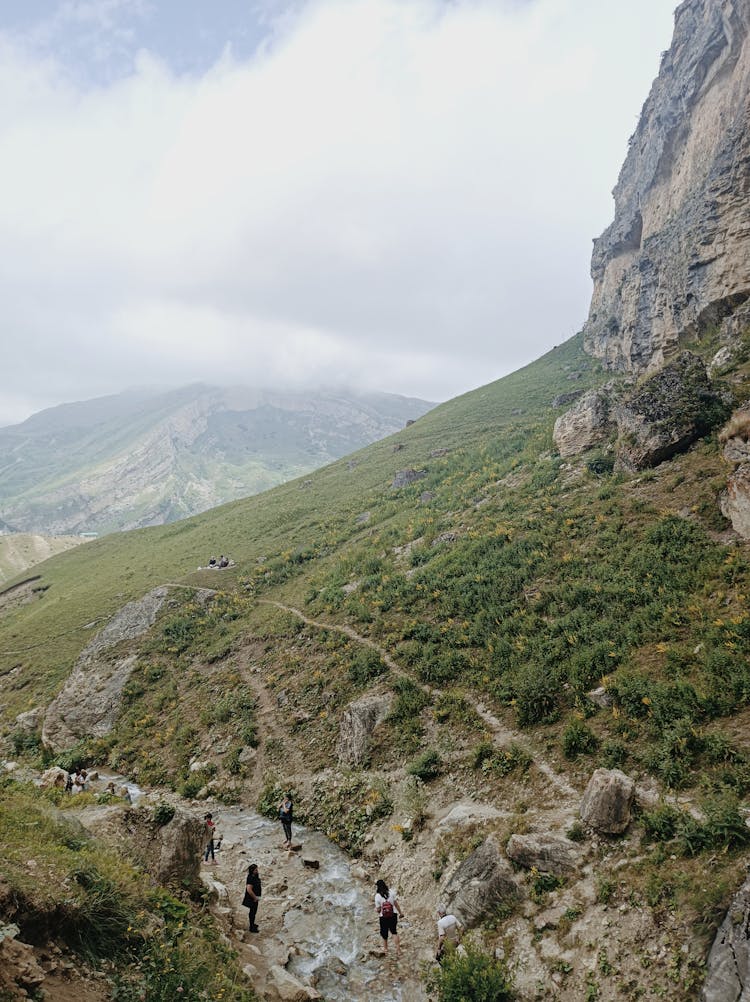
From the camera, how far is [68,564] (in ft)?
253

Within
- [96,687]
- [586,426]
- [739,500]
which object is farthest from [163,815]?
[586,426]

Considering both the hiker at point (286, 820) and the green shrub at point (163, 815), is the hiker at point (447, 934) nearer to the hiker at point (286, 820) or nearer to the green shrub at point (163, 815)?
the hiker at point (286, 820)

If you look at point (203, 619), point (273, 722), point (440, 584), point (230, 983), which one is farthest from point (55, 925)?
point (203, 619)

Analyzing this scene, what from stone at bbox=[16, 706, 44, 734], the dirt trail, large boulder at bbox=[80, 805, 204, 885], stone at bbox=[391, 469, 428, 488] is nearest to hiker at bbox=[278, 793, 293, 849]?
large boulder at bbox=[80, 805, 204, 885]

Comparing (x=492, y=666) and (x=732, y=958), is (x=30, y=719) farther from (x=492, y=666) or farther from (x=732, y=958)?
(x=732, y=958)

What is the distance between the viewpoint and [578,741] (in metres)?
15.4

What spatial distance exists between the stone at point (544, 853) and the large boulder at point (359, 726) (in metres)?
8.91

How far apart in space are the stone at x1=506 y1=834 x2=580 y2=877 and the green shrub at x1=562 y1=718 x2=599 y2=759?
10.9 ft

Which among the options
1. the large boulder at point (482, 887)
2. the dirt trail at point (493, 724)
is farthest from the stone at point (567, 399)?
the large boulder at point (482, 887)

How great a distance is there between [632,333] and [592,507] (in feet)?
164

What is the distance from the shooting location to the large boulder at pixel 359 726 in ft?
68.0

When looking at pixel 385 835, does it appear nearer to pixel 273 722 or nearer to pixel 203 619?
pixel 273 722

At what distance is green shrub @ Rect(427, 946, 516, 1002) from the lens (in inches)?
384

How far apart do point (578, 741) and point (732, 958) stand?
758 centimetres
